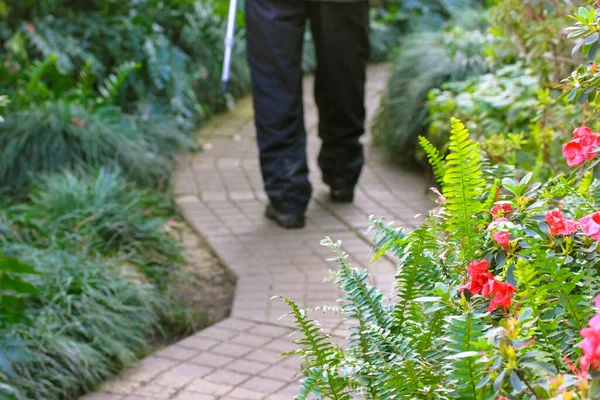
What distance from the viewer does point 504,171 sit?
2434 millimetres

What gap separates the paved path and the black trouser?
318 mm

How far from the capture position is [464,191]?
186cm

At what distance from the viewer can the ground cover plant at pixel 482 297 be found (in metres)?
1.50

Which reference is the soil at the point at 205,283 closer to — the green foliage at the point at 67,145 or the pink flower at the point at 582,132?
the green foliage at the point at 67,145

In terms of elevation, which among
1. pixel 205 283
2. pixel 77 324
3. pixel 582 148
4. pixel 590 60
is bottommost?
pixel 205 283

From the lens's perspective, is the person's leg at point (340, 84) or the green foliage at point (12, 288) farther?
the person's leg at point (340, 84)

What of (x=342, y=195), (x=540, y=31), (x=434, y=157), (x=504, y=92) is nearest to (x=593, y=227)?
(x=434, y=157)

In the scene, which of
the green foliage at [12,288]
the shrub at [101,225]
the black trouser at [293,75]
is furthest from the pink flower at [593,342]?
the black trouser at [293,75]

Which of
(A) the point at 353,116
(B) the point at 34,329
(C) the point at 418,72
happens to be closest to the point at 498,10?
(A) the point at 353,116

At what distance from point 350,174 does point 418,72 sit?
1.46 meters

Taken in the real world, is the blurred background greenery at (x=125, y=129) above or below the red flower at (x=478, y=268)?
below

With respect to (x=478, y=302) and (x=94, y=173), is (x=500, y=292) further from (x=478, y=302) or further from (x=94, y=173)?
(x=94, y=173)

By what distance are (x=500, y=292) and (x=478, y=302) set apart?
13 centimetres

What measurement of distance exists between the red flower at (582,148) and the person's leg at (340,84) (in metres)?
3.14
